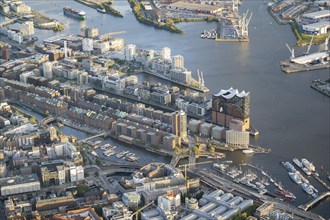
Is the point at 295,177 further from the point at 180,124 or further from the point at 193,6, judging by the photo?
the point at 193,6

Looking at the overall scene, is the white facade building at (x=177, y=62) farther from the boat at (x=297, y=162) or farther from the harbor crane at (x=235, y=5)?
the harbor crane at (x=235, y=5)

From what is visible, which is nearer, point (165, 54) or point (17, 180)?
point (17, 180)

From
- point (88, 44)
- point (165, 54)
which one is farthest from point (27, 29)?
point (165, 54)

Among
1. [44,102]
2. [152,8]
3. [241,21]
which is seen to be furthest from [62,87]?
[152,8]

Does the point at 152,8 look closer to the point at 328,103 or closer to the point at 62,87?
the point at 62,87

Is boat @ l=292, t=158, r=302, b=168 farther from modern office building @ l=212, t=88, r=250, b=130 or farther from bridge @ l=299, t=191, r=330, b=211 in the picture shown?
modern office building @ l=212, t=88, r=250, b=130

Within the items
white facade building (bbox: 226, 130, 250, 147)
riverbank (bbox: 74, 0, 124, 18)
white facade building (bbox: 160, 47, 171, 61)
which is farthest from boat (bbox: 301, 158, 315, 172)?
riverbank (bbox: 74, 0, 124, 18)
